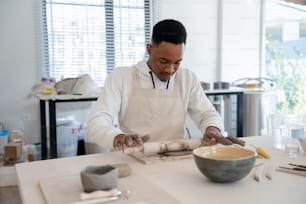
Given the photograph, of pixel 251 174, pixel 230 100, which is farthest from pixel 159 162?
pixel 230 100

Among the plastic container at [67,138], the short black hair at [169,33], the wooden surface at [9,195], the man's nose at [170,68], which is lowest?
the wooden surface at [9,195]

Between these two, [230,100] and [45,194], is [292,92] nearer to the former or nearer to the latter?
[230,100]

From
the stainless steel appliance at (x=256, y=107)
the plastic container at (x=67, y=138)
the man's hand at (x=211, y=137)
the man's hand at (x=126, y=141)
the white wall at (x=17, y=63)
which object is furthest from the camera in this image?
the white wall at (x=17, y=63)

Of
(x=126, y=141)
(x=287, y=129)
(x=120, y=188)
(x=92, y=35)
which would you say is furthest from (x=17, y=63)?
(x=120, y=188)

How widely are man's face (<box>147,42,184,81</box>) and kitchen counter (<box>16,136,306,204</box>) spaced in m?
0.52

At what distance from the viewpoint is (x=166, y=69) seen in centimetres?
160

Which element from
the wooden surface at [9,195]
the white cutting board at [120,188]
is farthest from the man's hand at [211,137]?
the wooden surface at [9,195]

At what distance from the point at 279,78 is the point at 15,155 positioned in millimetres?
3243

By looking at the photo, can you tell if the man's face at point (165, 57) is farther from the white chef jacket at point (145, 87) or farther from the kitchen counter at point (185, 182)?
the kitchen counter at point (185, 182)

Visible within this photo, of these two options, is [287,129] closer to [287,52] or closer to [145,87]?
[145,87]

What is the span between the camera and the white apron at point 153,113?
171cm

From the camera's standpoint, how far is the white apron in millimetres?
1711

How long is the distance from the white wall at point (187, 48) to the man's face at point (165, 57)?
2.59 meters

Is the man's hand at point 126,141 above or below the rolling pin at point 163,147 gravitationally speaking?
above
